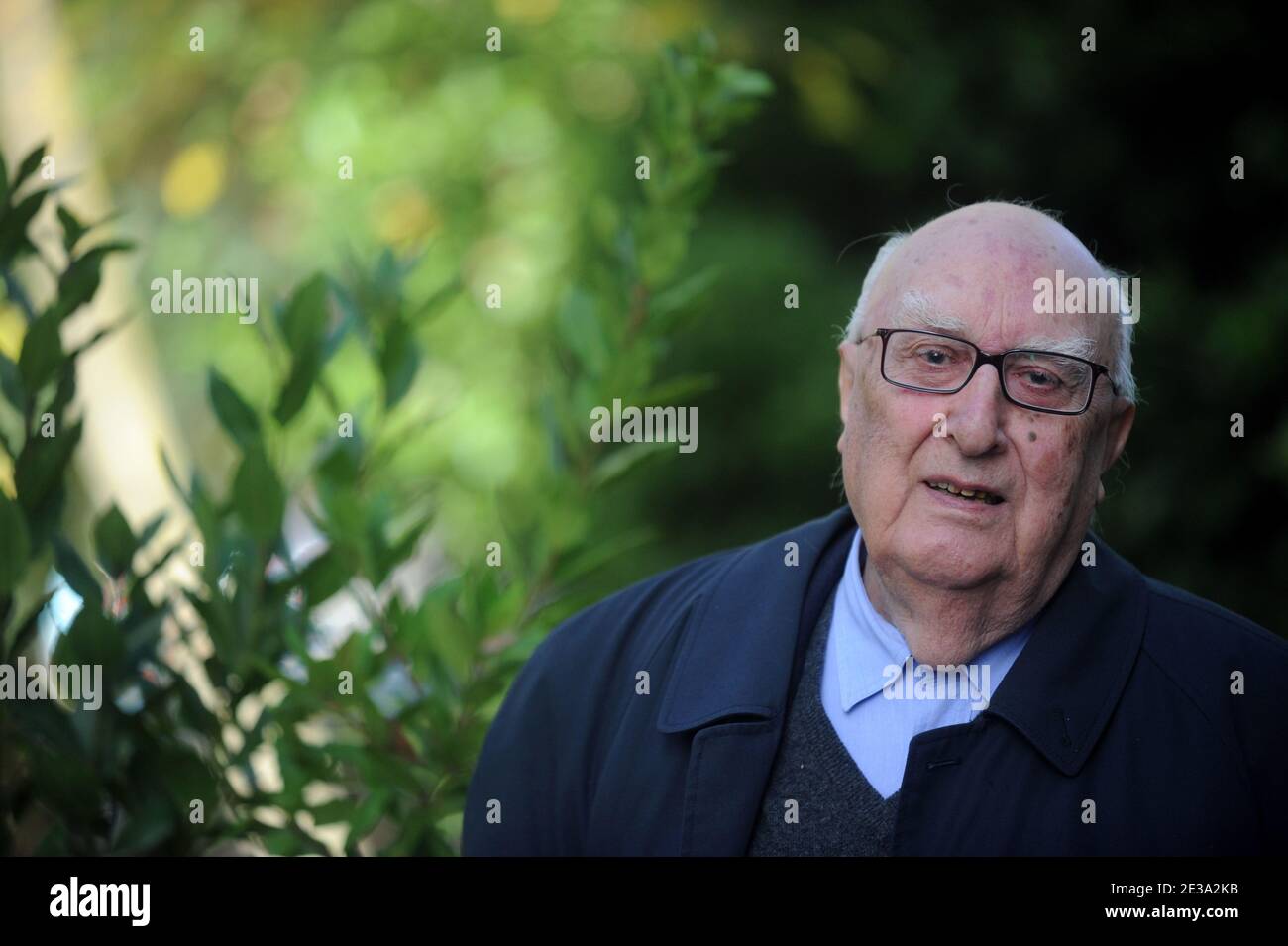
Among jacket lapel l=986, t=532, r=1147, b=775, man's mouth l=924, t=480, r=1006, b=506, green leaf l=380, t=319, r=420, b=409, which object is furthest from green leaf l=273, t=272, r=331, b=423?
jacket lapel l=986, t=532, r=1147, b=775

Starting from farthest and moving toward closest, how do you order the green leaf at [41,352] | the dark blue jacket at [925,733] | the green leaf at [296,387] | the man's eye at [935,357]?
the green leaf at [296,387], the green leaf at [41,352], the man's eye at [935,357], the dark blue jacket at [925,733]

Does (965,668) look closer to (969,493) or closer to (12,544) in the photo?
(969,493)

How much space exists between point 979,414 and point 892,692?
329 millimetres

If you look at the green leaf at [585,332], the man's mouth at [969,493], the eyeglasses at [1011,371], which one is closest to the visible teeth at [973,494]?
the man's mouth at [969,493]

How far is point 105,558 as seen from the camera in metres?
Answer: 1.72

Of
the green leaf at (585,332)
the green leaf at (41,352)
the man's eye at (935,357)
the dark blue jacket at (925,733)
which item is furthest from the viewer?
the green leaf at (585,332)

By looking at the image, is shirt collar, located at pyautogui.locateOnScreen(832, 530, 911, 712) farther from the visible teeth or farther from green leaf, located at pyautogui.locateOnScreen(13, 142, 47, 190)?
green leaf, located at pyautogui.locateOnScreen(13, 142, 47, 190)

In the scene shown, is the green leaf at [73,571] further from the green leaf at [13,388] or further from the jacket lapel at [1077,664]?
the jacket lapel at [1077,664]

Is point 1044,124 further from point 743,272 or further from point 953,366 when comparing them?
point 953,366

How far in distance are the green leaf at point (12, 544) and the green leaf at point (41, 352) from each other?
15 cm

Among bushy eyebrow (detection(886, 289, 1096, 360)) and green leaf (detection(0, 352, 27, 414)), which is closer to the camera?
bushy eyebrow (detection(886, 289, 1096, 360))

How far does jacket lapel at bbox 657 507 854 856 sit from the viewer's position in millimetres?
1458

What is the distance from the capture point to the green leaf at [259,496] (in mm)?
1614
